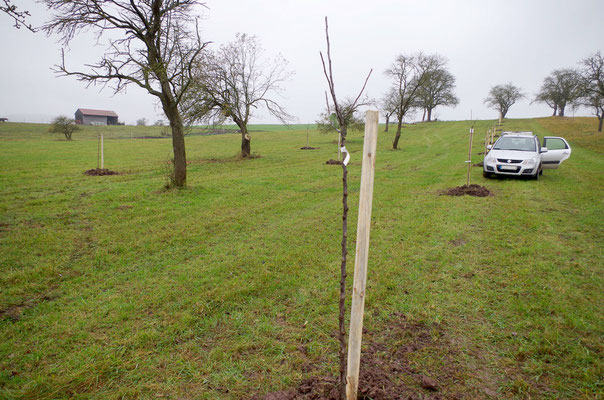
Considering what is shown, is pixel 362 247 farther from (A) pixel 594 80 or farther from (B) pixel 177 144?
(A) pixel 594 80

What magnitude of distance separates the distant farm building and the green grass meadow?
79633 mm

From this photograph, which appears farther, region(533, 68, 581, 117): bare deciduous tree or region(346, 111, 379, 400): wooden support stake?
region(533, 68, 581, 117): bare deciduous tree

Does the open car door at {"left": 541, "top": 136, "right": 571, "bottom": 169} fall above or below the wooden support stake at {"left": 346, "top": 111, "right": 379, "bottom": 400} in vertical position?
above

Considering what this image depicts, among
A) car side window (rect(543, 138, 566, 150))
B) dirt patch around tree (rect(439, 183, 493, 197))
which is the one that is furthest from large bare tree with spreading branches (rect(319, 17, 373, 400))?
car side window (rect(543, 138, 566, 150))

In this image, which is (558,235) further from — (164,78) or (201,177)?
(201,177)

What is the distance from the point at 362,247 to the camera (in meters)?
2.09

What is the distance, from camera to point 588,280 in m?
4.37

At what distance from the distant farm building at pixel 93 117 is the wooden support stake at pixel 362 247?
88.5 meters

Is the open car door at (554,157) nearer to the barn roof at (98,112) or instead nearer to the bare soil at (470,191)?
the bare soil at (470,191)

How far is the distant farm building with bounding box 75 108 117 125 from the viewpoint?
74.0 metres

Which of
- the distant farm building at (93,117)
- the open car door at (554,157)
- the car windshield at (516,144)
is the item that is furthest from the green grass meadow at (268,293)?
the distant farm building at (93,117)

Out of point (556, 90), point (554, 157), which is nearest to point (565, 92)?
point (556, 90)

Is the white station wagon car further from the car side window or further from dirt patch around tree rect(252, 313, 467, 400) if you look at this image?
dirt patch around tree rect(252, 313, 467, 400)

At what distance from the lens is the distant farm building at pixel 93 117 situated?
74000 millimetres
